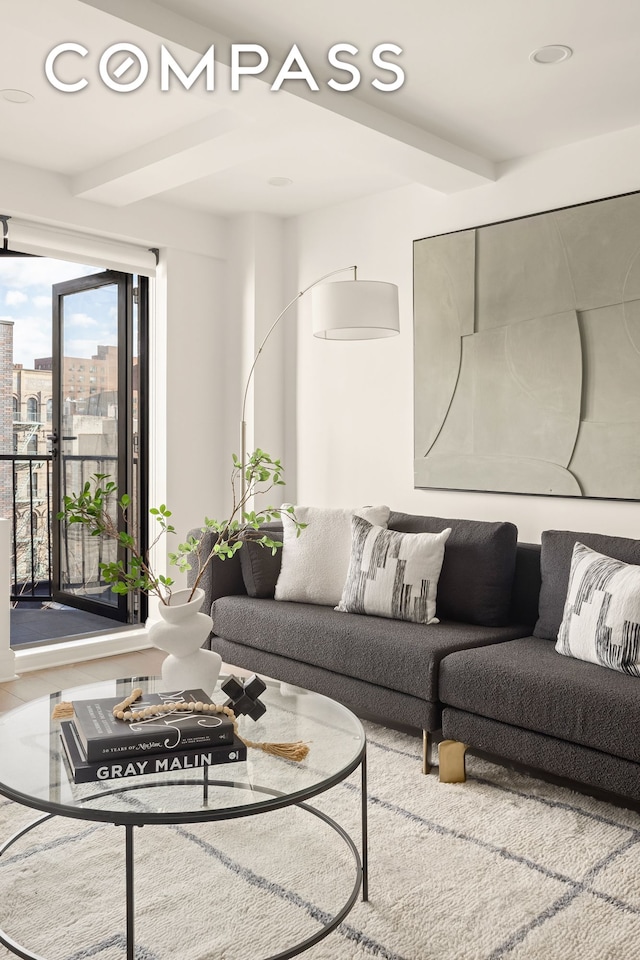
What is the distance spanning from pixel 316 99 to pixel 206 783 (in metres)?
2.49

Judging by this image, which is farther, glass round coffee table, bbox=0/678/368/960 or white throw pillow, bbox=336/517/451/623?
white throw pillow, bbox=336/517/451/623

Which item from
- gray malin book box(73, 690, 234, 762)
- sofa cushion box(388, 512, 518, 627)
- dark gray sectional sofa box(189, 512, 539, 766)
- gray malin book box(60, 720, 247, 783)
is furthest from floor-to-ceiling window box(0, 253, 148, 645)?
gray malin book box(60, 720, 247, 783)

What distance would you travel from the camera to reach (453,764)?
2820 mm

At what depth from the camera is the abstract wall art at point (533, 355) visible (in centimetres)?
348

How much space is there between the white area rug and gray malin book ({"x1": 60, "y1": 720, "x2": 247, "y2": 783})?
0.42m

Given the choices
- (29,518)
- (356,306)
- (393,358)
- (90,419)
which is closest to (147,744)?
(356,306)

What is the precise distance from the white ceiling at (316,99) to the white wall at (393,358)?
0.12 metres

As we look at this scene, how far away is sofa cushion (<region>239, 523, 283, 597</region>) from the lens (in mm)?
3850

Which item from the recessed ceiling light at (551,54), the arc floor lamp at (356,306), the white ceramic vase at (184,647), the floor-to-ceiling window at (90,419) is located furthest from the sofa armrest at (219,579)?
the recessed ceiling light at (551,54)

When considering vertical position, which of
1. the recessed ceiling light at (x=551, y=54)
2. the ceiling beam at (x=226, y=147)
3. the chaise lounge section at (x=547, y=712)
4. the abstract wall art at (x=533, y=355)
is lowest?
the chaise lounge section at (x=547, y=712)

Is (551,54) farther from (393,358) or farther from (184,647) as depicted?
(184,647)

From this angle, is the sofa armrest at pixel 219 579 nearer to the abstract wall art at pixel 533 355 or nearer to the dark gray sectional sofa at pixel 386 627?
the dark gray sectional sofa at pixel 386 627

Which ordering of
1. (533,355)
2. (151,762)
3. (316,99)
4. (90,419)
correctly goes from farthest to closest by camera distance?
(90,419) < (533,355) < (316,99) < (151,762)

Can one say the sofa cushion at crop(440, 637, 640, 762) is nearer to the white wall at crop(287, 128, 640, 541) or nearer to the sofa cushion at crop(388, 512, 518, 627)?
the sofa cushion at crop(388, 512, 518, 627)
